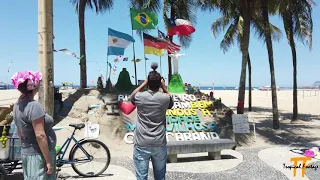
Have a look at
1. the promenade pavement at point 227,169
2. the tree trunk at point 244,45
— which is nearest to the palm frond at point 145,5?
the tree trunk at point 244,45

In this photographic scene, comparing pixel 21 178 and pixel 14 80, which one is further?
pixel 21 178

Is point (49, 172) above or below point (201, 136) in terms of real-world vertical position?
above

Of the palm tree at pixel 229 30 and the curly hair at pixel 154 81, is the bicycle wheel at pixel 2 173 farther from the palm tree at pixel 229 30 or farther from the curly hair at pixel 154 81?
the palm tree at pixel 229 30

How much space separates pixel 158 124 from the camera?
358 cm

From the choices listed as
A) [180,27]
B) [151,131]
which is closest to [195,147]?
[151,131]

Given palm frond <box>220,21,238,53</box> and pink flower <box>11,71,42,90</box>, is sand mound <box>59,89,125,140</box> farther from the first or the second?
palm frond <box>220,21,238,53</box>

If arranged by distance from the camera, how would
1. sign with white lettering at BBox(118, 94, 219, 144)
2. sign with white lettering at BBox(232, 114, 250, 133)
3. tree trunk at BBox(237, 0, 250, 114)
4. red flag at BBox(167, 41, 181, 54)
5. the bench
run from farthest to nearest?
red flag at BBox(167, 41, 181, 54) → tree trunk at BBox(237, 0, 250, 114) → sign with white lettering at BBox(232, 114, 250, 133) → sign with white lettering at BBox(118, 94, 219, 144) → the bench

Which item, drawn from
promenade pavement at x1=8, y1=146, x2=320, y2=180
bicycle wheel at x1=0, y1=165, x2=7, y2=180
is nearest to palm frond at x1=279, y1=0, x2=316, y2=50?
promenade pavement at x1=8, y1=146, x2=320, y2=180

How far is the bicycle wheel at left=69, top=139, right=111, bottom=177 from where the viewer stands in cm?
574

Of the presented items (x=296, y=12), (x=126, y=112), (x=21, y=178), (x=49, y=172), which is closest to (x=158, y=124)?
(x=49, y=172)

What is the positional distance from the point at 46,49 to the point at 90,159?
3831 millimetres

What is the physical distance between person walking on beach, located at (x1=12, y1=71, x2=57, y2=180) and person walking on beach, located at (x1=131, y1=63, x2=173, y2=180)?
1.00 m

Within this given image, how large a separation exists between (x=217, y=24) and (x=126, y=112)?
16171mm

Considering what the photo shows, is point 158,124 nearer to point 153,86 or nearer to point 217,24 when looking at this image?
point 153,86
